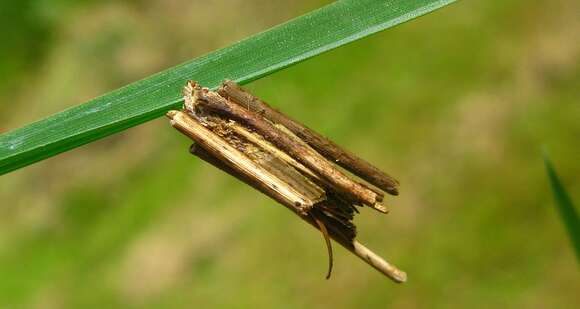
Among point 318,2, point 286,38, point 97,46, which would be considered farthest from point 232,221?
point 286,38

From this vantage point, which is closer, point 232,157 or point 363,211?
point 232,157

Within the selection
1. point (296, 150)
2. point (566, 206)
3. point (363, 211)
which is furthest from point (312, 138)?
point (363, 211)

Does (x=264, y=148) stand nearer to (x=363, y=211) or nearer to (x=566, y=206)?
(x=566, y=206)

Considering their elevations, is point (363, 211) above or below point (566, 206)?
above

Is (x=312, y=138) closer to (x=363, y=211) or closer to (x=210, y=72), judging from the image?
(x=210, y=72)

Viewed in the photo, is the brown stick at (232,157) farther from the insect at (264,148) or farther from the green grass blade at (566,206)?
the green grass blade at (566,206)

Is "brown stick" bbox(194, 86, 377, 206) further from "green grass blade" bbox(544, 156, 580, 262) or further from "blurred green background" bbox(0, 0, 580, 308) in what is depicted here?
"blurred green background" bbox(0, 0, 580, 308)

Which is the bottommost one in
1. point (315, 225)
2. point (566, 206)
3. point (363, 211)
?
point (315, 225)
